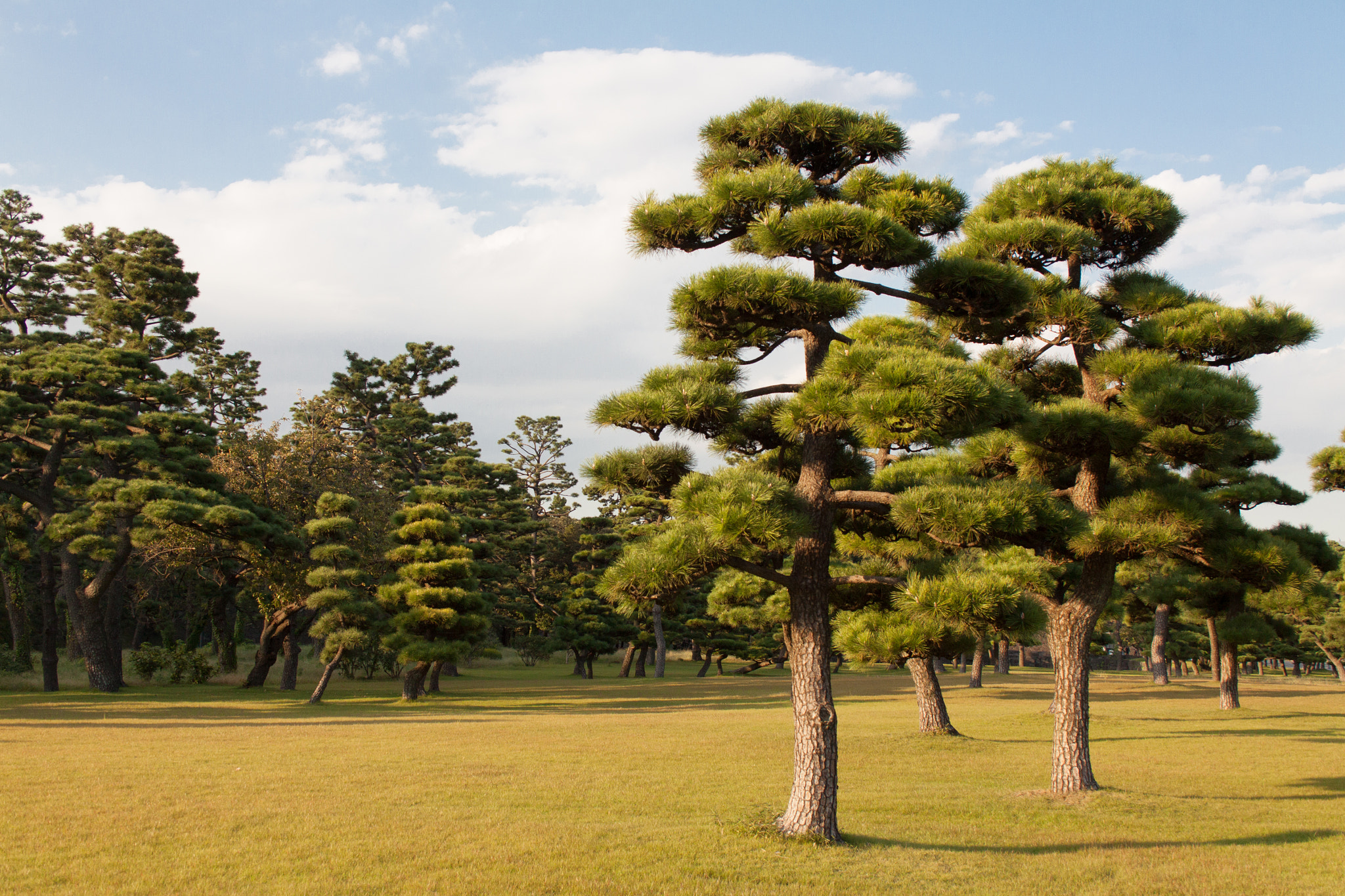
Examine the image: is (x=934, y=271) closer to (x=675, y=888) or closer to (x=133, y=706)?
(x=675, y=888)

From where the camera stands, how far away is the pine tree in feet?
21.6

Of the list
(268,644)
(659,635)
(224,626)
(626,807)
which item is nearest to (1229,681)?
(626,807)

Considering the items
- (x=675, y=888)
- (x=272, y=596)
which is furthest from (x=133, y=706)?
(x=675, y=888)

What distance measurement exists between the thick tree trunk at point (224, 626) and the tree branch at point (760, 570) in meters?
30.2

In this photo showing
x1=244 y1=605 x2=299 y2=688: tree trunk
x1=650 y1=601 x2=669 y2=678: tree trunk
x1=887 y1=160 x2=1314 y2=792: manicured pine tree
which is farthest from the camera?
x1=650 y1=601 x2=669 y2=678: tree trunk

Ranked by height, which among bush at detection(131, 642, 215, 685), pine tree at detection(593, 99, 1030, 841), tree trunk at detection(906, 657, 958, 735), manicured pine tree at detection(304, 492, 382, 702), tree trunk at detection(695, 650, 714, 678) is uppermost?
pine tree at detection(593, 99, 1030, 841)

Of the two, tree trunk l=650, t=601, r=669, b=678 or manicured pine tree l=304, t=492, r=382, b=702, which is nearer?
manicured pine tree l=304, t=492, r=382, b=702

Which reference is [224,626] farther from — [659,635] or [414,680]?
[659,635]

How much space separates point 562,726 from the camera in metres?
17.1

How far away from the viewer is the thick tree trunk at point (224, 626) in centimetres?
3391

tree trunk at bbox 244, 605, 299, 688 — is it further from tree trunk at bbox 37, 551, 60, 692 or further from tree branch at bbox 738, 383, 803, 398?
tree branch at bbox 738, 383, 803, 398

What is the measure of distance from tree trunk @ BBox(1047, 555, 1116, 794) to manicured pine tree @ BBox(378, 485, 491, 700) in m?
16.3

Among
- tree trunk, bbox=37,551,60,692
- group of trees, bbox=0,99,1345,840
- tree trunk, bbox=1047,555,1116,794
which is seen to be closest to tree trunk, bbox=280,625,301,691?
tree trunk, bbox=37,551,60,692

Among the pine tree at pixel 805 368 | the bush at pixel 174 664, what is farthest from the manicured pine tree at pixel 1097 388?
the bush at pixel 174 664
